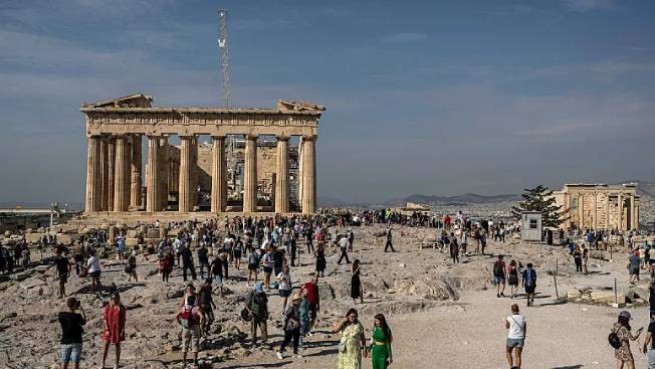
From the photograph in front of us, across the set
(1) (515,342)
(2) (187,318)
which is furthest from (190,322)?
(1) (515,342)

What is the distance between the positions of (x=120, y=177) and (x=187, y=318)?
39522mm

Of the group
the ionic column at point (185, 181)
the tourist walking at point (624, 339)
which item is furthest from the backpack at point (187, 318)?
the ionic column at point (185, 181)

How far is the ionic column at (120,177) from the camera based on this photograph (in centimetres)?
5150

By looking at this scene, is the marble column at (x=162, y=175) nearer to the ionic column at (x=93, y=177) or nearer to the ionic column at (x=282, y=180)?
the ionic column at (x=93, y=177)

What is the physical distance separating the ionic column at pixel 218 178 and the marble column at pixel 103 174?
860 cm

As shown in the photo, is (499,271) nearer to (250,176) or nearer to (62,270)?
(62,270)

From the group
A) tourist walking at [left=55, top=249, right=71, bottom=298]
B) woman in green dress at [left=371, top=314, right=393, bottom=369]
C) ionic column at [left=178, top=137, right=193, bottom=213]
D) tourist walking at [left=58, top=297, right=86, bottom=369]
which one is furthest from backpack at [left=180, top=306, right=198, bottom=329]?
ionic column at [left=178, top=137, right=193, bottom=213]

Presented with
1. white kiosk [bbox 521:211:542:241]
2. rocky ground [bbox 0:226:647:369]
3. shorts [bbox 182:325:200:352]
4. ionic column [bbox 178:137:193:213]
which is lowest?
rocky ground [bbox 0:226:647:369]

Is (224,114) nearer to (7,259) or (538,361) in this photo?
(7,259)

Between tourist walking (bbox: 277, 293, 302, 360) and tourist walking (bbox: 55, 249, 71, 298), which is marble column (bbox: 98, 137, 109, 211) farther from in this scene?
tourist walking (bbox: 277, 293, 302, 360)

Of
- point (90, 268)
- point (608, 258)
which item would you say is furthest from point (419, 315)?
point (608, 258)

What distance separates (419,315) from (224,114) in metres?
34.4

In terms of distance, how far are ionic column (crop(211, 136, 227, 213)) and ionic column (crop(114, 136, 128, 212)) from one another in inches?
264

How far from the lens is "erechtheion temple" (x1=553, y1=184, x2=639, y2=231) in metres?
67.9
